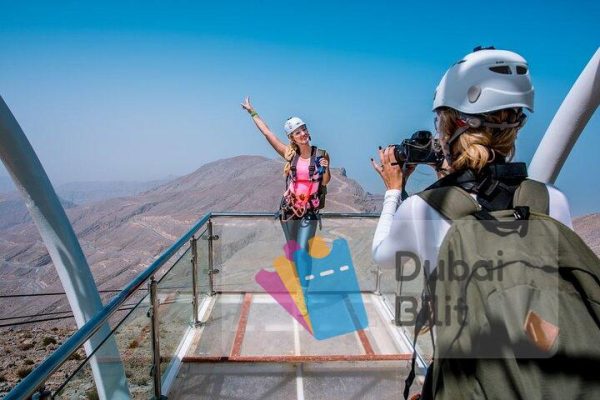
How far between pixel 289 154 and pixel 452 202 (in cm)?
307

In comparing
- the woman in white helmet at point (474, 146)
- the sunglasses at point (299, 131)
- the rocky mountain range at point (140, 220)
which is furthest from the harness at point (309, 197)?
the rocky mountain range at point (140, 220)

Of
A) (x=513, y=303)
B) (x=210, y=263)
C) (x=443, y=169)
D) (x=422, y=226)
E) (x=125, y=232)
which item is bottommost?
(x=125, y=232)

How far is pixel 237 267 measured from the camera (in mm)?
4711

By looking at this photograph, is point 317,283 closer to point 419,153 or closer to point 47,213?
point 47,213

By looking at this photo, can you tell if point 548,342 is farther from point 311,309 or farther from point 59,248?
point 59,248

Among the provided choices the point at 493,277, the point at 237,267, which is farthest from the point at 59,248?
the point at 493,277

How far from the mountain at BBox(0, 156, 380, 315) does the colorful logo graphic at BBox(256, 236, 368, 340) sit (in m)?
81.0

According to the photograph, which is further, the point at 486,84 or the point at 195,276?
→ the point at 195,276

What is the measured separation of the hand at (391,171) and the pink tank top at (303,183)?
98.6 inches

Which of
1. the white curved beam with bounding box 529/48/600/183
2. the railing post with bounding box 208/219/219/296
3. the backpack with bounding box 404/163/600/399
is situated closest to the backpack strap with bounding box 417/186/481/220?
the backpack with bounding box 404/163/600/399

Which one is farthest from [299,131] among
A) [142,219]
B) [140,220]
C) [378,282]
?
[140,220]

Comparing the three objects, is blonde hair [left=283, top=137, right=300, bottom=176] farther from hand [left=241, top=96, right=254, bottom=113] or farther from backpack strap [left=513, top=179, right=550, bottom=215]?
backpack strap [left=513, top=179, right=550, bottom=215]

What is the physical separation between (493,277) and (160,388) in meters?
2.38

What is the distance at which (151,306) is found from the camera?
7.91 ft
